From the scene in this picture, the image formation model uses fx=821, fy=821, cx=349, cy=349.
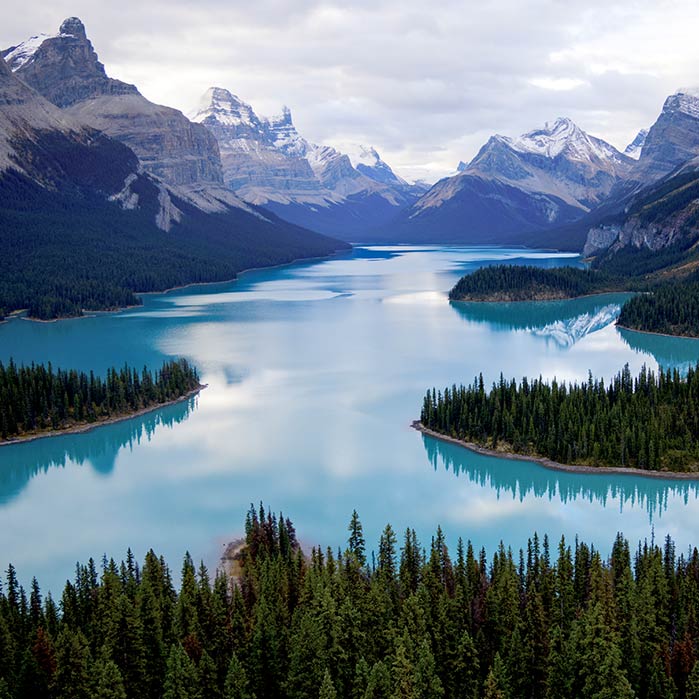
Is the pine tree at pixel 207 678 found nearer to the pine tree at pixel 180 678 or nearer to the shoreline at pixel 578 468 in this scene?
the pine tree at pixel 180 678

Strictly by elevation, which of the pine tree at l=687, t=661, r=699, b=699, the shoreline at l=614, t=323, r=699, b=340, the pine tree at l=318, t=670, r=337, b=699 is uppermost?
the shoreline at l=614, t=323, r=699, b=340

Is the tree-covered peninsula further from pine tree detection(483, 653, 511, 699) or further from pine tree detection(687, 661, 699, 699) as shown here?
pine tree detection(687, 661, 699, 699)

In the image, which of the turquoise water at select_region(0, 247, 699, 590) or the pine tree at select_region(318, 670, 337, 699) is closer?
the pine tree at select_region(318, 670, 337, 699)

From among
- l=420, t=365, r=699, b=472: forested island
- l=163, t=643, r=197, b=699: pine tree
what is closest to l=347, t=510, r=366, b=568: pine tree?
l=163, t=643, r=197, b=699: pine tree

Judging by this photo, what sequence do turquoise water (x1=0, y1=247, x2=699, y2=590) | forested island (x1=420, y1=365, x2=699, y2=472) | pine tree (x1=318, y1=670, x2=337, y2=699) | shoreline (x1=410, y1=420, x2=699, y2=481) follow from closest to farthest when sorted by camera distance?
pine tree (x1=318, y1=670, x2=337, y2=699), turquoise water (x1=0, y1=247, x2=699, y2=590), shoreline (x1=410, y1=420, x2=699, y2=481), forested island (x1=420, y1=365, x2=699, y2=472)

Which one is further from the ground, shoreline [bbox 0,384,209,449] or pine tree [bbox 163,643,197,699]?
shoreline [bbox 0,384,209,449]

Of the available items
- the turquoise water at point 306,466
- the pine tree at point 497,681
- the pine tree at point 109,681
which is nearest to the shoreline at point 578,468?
the turquoise water at point 306,466
